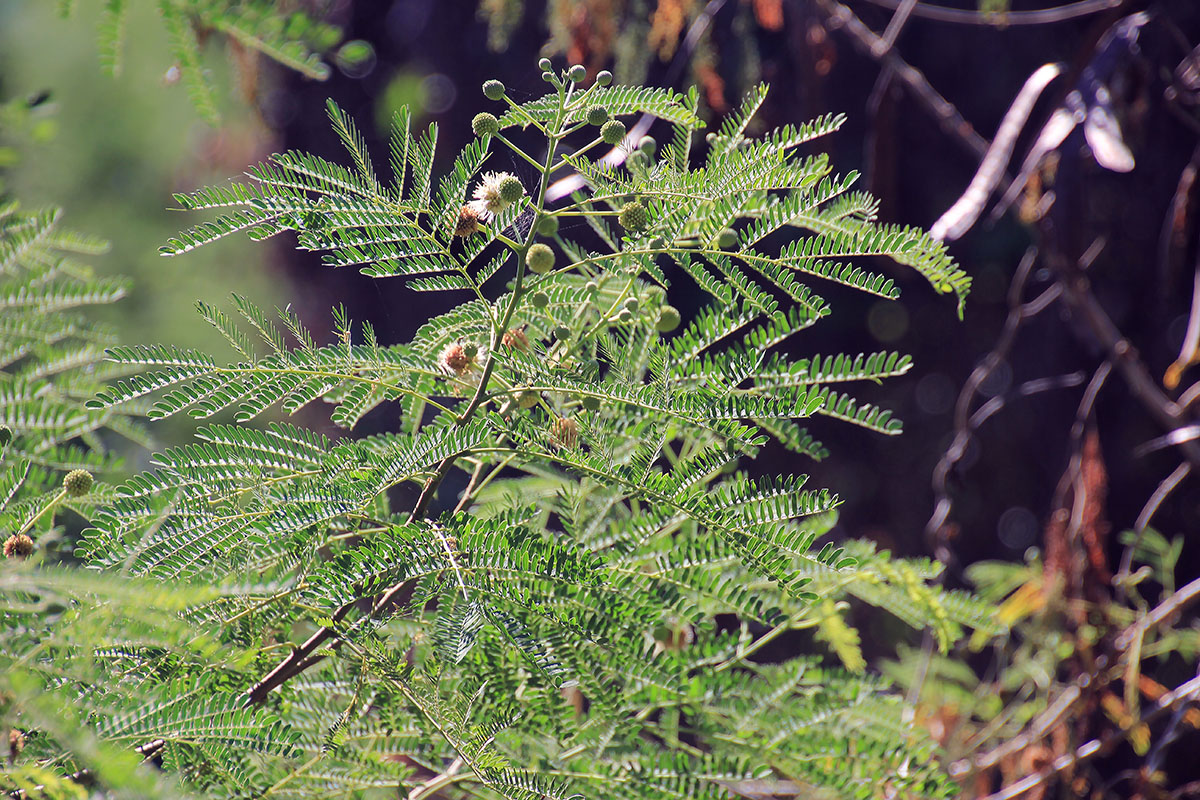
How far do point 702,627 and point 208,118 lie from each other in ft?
2.22

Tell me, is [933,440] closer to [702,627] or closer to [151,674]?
[702,627]

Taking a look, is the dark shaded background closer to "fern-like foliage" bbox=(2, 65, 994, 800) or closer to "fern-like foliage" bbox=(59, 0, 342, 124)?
"fern-like foliage" bbox=(59, 0, 342, 124)

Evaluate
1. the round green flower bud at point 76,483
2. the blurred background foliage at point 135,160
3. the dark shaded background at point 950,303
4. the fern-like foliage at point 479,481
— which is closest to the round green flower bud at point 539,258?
the fern-like foliage at point 479,481

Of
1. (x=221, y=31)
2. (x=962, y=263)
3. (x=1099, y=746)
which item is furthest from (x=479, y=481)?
(x=962, y=263)

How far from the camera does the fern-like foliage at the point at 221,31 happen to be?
2.16ft

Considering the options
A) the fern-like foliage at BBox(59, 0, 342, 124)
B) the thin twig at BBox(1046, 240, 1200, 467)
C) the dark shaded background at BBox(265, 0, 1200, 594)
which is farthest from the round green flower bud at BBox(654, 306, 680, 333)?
the dark shaded background at BBox(265, 0, 1200, 594)

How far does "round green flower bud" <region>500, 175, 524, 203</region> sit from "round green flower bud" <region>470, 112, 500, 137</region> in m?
0.04

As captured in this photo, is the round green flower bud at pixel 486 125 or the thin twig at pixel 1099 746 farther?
the thin twig at pixel 1099 746

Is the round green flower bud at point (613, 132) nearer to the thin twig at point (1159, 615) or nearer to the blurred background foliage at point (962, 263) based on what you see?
the blurred background foliage at point (962, 263)

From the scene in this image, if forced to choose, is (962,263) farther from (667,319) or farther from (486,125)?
(486,125)

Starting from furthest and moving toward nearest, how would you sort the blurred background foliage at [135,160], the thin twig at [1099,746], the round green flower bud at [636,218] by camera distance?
the blurred background foliage at [135,160] < the thin twig at [1099,746] < the round green flower bud at [636,218]

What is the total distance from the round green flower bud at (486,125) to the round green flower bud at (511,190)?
0.04m

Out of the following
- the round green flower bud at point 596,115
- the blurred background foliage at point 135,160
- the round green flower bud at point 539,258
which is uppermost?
the round green flower bud at point 596,115

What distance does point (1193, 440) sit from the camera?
148cm
